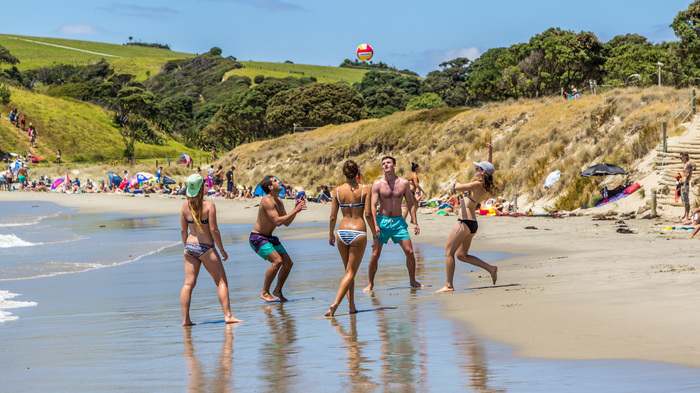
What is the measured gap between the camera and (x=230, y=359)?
5.93 meters

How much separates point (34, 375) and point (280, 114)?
66217 millimetres

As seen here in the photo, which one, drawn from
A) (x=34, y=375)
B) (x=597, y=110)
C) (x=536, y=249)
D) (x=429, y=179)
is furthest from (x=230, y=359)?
(x=429, y=179)

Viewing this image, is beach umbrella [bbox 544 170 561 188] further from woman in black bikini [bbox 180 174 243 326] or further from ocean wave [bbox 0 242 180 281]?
woman in black bikini [bbox 180 174 243 326]

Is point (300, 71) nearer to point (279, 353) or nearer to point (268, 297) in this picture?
point (268, 297)

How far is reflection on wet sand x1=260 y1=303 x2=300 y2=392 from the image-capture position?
509 centimetres

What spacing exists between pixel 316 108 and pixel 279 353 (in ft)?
215

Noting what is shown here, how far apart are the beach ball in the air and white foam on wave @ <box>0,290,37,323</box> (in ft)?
81.3

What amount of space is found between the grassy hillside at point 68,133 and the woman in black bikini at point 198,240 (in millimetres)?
70309

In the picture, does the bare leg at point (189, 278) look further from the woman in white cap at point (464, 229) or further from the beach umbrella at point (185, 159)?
the beach umbrella at point (185, 159)

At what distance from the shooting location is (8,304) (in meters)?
9.70

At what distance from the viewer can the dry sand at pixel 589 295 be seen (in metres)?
5.65

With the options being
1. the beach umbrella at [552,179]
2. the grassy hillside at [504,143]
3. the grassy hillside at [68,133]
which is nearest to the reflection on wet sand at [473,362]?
the grassy hillside at [504,143]

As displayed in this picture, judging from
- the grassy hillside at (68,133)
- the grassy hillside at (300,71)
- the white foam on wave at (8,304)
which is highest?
the grassy hillside at (300,71)

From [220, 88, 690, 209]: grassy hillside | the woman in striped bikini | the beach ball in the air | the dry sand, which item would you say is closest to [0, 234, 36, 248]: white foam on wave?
the dry sand
